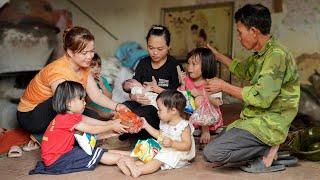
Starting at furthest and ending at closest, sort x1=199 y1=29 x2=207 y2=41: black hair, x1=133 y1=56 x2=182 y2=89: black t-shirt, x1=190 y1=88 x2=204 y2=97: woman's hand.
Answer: x1=199 y1=29 x2=207 y2=41: black hair < x1=133 y1=56 x2=182 y2=89: black t-shirt < x1=190 y1=88 x2=204 y2=97: woman's hand

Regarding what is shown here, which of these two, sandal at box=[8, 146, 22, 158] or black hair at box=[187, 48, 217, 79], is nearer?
sandal at box=[8, 146, 22, 158]

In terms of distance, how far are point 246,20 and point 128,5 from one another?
14.0 feet

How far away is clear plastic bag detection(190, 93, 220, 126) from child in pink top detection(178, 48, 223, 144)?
0.13 ft

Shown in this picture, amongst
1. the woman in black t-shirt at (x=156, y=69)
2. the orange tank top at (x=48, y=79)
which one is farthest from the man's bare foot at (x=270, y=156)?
the orange tank top at (x=48, y=79)

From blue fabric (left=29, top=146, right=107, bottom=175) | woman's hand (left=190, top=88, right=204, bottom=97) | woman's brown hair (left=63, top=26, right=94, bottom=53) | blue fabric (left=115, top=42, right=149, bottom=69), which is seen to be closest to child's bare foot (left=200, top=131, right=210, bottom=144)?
woman's hand (left=190, top=88, right=204, bottom=97)

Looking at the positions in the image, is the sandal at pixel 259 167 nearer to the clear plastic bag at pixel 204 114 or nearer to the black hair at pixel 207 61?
the clear plastic bag at pixel 204 114

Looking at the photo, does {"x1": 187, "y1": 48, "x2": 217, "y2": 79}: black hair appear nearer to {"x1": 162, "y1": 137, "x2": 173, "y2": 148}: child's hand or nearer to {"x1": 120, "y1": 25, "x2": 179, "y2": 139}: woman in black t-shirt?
{"x1": 120, "y1": 25, "x2": 179, "y2": 139}: woman in black t-shirt

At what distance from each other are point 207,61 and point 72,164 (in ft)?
4.95

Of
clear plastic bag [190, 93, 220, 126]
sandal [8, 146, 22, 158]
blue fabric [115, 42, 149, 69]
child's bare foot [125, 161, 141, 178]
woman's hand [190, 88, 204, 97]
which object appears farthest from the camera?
blue fabric [115, 42, 149, 69]

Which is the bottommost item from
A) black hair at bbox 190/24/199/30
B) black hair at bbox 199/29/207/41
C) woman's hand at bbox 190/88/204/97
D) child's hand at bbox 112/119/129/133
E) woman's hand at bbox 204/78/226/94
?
child's hand at bbox 112/119/129/133

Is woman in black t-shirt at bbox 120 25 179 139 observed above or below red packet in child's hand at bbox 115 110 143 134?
above

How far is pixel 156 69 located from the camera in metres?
4.06

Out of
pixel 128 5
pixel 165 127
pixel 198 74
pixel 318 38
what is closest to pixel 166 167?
pixel 165 127

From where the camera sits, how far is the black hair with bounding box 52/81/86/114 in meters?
3.05
